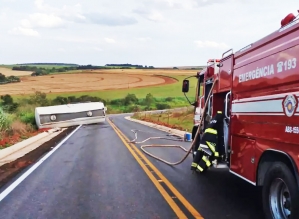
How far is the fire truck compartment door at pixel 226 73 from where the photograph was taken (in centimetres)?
797

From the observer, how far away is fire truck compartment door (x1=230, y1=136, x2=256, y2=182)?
21.3 feet

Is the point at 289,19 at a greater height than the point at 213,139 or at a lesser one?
greater

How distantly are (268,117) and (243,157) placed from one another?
1228mm

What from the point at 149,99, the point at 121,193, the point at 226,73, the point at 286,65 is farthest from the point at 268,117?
the point at 149,99

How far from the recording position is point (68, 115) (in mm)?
36781

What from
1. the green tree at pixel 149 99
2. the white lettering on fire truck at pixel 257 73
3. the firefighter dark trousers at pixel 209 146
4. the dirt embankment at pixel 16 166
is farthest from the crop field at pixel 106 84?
the white lettering on fire truck at pixel 257 73

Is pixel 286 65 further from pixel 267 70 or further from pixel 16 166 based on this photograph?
pixel 16 166

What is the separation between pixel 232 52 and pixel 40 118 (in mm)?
28340

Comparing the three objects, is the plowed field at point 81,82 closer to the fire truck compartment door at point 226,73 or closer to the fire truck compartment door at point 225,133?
the fire truck compartment door at point 226,73

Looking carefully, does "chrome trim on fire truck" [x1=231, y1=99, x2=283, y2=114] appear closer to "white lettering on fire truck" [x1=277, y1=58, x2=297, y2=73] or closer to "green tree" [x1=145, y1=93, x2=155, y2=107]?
"white lettering on fire truck" [x1=277, y1=58, x2=297, y2=73]

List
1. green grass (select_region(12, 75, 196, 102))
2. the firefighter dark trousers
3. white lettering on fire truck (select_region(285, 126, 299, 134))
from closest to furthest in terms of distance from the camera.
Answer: white lettering on fire truck (select_region(285, 126, 299, 134)) < the firefighter dark trousers < green grass (select_region(12, 75, 196, 102))

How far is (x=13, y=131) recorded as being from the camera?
25500mm

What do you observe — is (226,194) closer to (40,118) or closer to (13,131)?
(13,131)

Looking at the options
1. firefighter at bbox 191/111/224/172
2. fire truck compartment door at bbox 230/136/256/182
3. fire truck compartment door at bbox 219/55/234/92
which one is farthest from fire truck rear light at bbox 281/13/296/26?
firefighter at bbox 191/111/224/172
